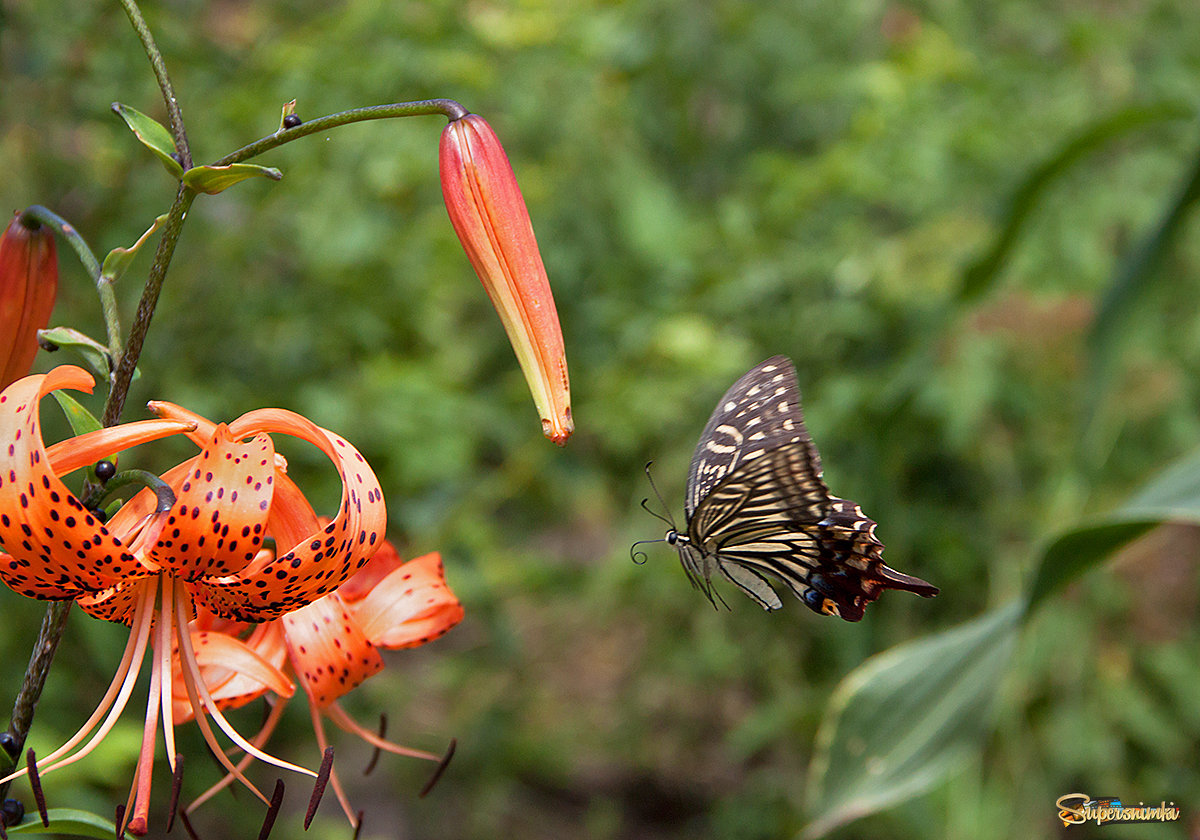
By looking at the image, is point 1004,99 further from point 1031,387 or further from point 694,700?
point 694,700

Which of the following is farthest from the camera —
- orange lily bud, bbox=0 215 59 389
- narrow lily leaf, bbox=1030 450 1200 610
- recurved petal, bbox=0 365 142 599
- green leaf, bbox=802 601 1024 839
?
green leaf, bbox=802 601 1024 839

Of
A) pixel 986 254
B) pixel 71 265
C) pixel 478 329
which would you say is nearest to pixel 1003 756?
pixel 986 254

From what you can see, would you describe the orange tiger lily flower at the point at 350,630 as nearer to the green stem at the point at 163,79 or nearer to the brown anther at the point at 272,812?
the brown anther at the point at 272,812

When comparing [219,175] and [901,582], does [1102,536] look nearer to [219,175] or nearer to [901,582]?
[901,582]

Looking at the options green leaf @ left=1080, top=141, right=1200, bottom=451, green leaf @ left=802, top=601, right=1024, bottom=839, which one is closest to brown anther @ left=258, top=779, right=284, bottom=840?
green leaf @ left=802, top=601, right=1024, bottom=839

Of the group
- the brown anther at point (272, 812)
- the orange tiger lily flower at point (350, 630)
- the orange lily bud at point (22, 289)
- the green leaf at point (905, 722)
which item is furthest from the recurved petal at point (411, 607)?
the green leaf at point (905, 722)

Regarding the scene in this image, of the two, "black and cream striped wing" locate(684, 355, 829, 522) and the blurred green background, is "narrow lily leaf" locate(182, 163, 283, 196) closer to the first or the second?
"black and cream striped wing" locate(684, 355, 829, 522)

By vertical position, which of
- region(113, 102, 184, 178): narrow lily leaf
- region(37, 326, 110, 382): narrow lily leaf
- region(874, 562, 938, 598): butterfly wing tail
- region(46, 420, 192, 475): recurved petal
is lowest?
region(874, 562, 938, 598): butterfly wing tail

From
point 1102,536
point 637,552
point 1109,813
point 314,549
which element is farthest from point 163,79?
point 1109,813
